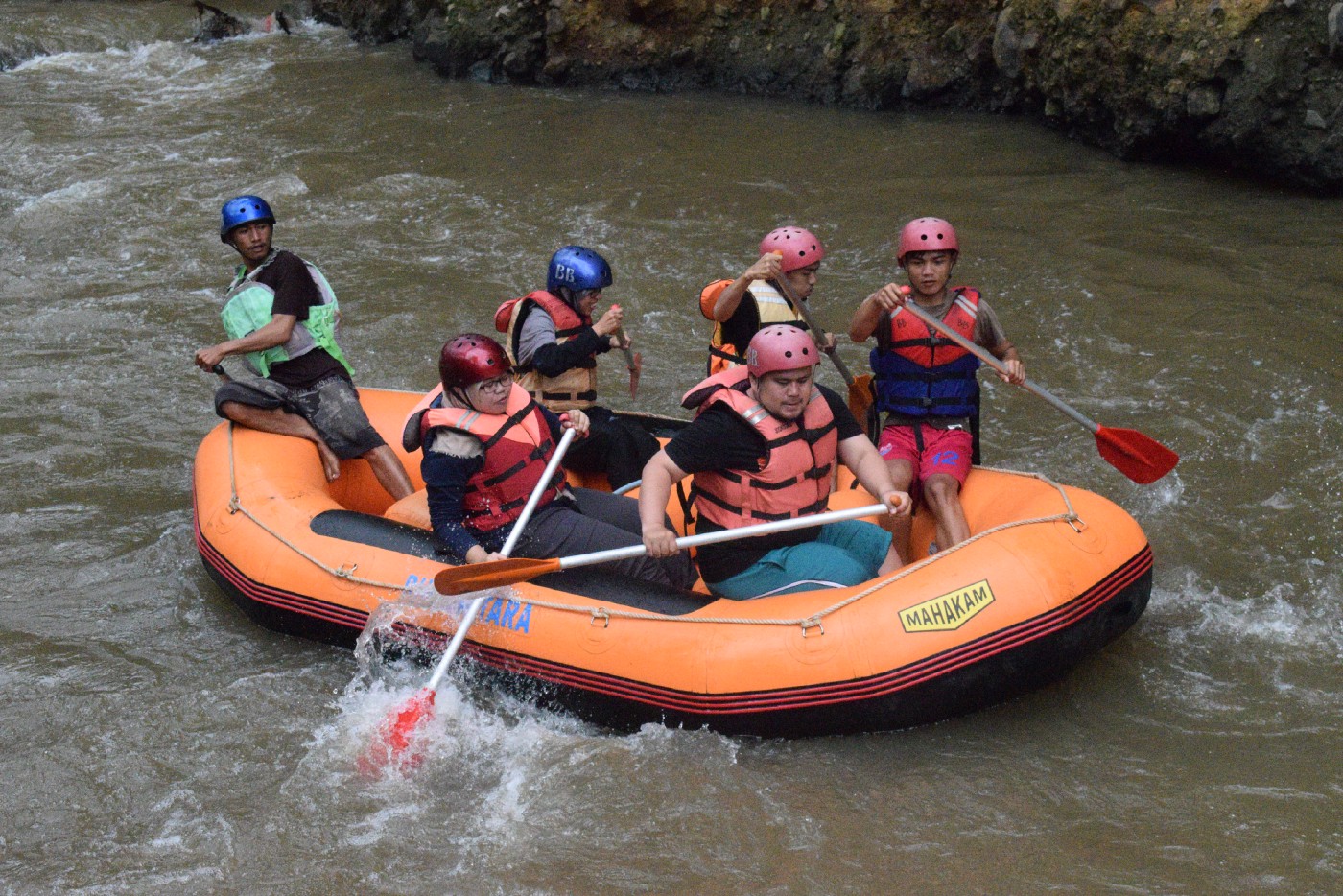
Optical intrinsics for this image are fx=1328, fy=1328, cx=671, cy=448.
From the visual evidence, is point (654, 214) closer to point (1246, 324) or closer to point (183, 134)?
point (1246, 324)

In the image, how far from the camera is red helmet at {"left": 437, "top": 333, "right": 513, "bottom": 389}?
4.37 metres

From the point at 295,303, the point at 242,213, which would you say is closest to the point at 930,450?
the point at 295,303

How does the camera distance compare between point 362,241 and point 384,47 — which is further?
point 384,47

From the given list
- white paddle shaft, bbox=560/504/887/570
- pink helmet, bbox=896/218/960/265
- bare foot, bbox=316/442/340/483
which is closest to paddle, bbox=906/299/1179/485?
pink helmet, bbox=896/218/960/265

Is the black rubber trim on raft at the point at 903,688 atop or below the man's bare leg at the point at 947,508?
below

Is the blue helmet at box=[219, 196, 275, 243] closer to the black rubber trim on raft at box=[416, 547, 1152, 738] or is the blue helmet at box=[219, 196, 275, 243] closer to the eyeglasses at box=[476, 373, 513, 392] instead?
the eyeglasses at box=[476, 373, 513, 392]

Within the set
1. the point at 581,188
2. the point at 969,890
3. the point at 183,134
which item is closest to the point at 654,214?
the point at 581,188

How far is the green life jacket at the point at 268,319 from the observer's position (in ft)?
17.5

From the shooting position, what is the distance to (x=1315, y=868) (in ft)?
11.7

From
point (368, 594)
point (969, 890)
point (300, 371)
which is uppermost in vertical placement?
point (300, 371)

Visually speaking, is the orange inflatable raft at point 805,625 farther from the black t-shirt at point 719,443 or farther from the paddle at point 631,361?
the paddle at point 631,361

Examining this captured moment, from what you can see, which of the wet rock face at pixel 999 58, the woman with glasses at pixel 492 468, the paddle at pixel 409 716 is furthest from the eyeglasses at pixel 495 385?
the wet rock face at pixel 999 58

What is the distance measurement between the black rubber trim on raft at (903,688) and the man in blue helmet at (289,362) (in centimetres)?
154

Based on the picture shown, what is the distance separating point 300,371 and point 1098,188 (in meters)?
5.99
